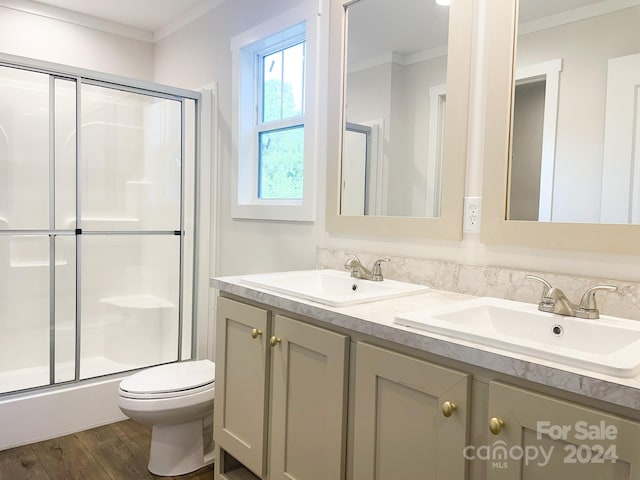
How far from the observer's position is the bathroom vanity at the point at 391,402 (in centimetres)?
89

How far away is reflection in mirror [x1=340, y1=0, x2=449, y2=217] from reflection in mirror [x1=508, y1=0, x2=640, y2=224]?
0.32 metres

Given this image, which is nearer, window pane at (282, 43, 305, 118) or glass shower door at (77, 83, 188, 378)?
window pane at (282, 43, 305, 118)

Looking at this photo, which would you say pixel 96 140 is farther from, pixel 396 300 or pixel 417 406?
pixel 417 406

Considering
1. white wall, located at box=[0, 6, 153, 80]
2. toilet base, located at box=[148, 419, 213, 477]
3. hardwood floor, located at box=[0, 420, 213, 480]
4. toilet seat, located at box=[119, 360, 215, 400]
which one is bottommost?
hardwood floor, located at box=[0, 420, 213, 480]

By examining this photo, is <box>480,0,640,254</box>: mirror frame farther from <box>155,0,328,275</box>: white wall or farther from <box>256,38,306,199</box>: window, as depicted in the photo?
<box>256,38,306,199</box>: window

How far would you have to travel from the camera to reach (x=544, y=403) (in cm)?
94

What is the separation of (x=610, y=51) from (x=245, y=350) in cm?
151

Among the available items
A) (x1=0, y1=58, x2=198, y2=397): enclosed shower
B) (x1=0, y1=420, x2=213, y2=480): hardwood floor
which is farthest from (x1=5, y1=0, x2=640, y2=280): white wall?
(x1=0, y1=420, x2=213, y2=480): hardwood floor

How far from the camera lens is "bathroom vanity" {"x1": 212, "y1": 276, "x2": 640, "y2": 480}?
0.89 m

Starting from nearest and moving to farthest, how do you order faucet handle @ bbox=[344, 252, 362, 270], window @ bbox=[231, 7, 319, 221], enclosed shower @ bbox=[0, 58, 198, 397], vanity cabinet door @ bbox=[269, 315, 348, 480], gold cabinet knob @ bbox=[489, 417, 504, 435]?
gold cabinet knob @ bbox=[489, 417, 504, 435] → vanity cabinet door @ bbox=[269, 315, 348, 480] → faucet handle @ bbox=[344, 252, 362, 270] → window @ bbox=[231, 7, 319, 221] → enclosed shower @ bbox=[0, 58, 198, 397]

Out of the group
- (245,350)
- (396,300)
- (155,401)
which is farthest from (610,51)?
(155,401)

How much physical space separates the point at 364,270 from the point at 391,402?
74cm

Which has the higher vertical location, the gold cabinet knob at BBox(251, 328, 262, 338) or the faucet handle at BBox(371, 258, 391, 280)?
the faucet handle at BBox(371, 258, 391, 280)

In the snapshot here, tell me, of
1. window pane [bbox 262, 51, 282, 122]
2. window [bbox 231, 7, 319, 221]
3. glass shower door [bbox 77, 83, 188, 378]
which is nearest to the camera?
window [bbox 231, 7, 319, 221]
